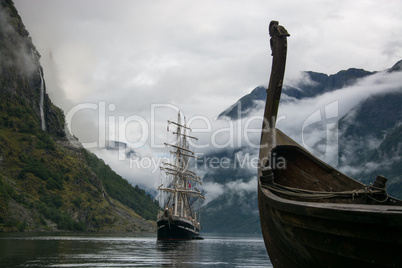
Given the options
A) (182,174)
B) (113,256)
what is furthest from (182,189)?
(113,256)

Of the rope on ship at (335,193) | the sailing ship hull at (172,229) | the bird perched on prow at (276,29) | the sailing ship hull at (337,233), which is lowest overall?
the sailing ship hull at (172,229)

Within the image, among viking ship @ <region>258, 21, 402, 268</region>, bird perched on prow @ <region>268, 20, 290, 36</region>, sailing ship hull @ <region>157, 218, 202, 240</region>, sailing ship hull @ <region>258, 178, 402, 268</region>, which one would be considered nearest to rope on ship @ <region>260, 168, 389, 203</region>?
viking ship @ <region>258, 21, 402, 268</region>

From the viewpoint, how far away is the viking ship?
696 cm

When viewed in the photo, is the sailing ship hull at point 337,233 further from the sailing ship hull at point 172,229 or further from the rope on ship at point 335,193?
the sailing ship hull at point 172,229

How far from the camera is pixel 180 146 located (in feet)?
380

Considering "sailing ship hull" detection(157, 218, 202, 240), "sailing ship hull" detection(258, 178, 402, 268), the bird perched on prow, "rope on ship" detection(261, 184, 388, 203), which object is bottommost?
"sailing ship hull" detection(157, 218, 202, 240)

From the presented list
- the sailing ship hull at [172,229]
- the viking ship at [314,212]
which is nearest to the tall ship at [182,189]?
the sailing ship hull at [172,229]

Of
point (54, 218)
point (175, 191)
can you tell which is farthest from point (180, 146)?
point (54, 218)

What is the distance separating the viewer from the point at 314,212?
802 cm

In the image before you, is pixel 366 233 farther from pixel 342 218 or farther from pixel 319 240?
pixel 319 240

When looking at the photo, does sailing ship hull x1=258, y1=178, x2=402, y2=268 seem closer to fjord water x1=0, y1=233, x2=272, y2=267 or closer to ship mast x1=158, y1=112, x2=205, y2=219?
fjord water x1=0, y1=233, x2=272, y2=267

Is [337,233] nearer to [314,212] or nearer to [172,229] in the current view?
[314,212]

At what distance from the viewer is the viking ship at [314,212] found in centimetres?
696

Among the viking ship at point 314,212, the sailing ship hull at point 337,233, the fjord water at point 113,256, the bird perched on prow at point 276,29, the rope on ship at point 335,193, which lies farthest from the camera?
the fjord water at point 113,256
